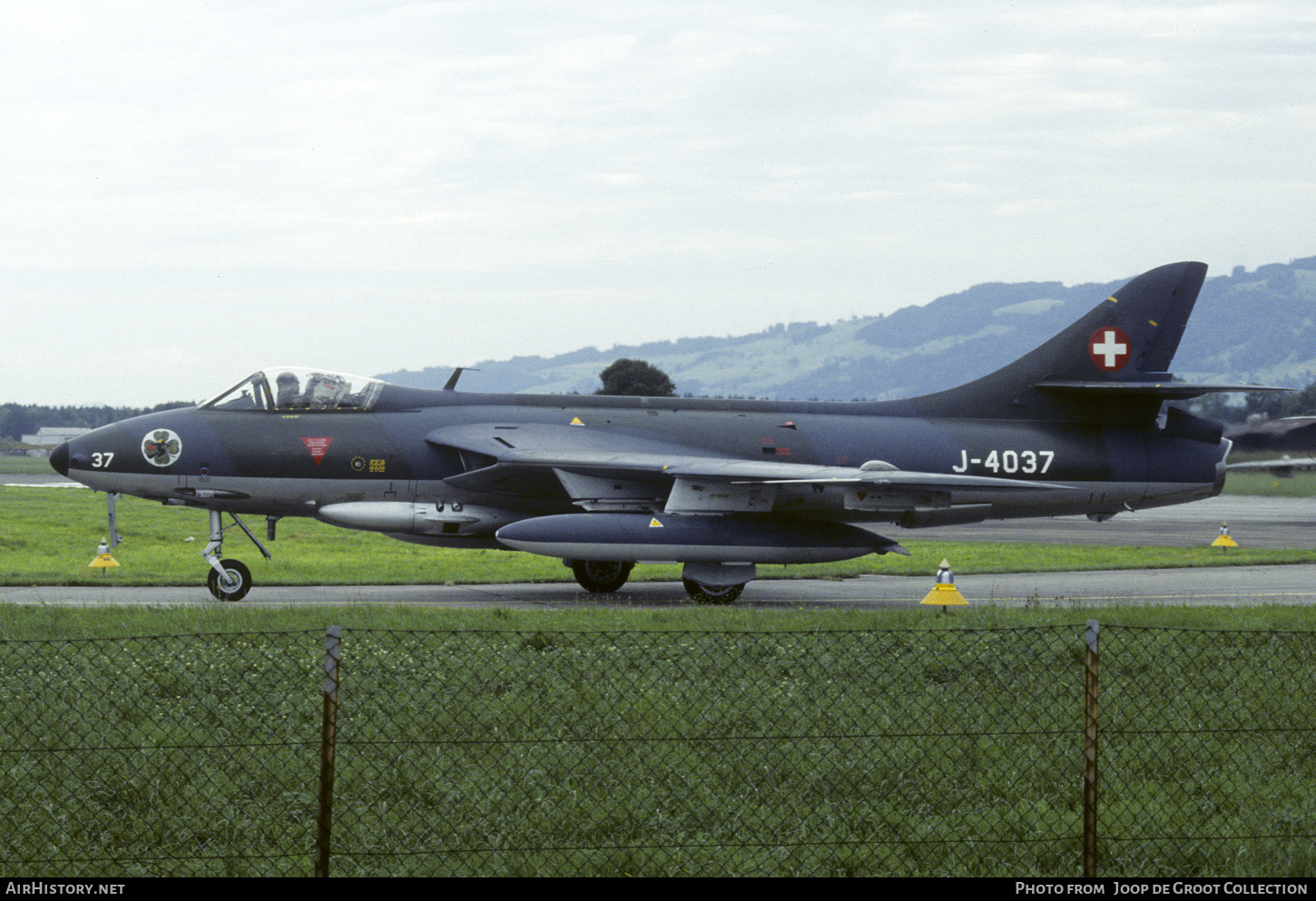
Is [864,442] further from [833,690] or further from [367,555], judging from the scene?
[367,555]

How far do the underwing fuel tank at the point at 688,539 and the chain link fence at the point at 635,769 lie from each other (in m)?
6.04

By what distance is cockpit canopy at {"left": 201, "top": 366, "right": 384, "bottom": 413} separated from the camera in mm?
19500

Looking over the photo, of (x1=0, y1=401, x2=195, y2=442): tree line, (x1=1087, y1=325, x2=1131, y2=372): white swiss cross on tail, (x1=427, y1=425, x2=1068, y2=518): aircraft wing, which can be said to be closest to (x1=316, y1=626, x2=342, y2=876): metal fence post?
(x1=427, y1=425, x2=1068, y2=518): aircraft wing

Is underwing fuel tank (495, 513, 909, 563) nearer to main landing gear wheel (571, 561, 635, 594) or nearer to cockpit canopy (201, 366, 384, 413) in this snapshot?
main landing gear wheel (571, 561, 635, 594)

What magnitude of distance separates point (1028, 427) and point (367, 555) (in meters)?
16.8

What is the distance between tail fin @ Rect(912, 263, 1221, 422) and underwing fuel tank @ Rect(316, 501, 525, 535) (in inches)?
316

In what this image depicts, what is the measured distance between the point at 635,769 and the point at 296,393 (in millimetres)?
13356

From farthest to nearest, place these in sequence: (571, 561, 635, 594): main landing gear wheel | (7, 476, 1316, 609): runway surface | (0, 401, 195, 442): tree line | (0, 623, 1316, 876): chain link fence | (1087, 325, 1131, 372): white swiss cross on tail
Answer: (0, 401, 195, 442): tree line
(1087, 325, 1131, 372): white swiss cross on tail
(571, 561, 635, 594): main landing gear wheel
(7, 476, 1316, 609): runway surface
(0, 623, 1316, 876): chain link fence

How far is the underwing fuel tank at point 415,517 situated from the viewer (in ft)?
61.3

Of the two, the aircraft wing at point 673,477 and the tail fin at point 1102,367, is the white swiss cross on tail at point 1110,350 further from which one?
the aircraft wing at point 673,477

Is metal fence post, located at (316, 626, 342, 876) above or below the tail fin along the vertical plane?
below

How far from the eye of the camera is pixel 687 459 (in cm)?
1945

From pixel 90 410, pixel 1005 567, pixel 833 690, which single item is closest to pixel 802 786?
pixel 833 690

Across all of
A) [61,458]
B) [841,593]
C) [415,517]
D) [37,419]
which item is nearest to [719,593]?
[841,593]
